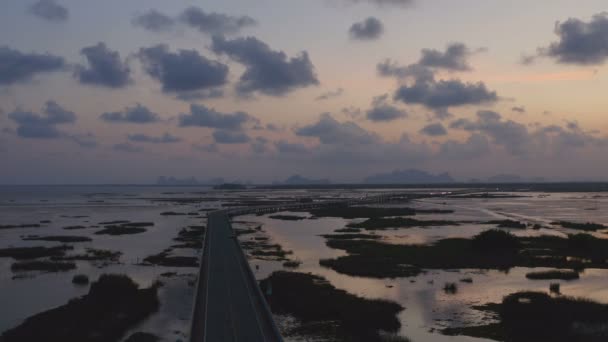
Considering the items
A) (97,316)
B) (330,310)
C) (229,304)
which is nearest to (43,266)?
(97,316)

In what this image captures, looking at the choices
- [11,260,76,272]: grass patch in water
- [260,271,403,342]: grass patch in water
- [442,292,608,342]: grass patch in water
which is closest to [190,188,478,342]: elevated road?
[260,271,403,342]: grass patch in water

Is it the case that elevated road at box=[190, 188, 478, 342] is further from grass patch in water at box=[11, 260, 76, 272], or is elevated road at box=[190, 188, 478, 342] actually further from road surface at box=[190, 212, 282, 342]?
grass patch in water at box=[11, 260, 76, 272]

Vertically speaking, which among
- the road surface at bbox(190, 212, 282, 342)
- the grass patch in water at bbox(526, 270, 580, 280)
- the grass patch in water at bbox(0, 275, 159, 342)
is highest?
the road surface at bbox(190, 212, 282, 342)

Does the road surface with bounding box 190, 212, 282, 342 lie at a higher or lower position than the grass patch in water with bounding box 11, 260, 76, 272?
higher

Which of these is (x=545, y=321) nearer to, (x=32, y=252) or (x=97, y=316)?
(x=97, y=316)

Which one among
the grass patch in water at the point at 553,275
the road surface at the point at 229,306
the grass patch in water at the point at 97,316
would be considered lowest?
the grass patch in water at the point at 97,316

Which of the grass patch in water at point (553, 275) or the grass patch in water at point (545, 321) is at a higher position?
the grass patch in water at point (553, 275)

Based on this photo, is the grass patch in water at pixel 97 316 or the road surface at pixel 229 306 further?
the grass patch in water at pixel 97 316

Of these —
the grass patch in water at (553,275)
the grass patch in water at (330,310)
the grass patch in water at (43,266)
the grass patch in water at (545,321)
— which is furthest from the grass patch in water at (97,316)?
the grass patch in water at (553,275)

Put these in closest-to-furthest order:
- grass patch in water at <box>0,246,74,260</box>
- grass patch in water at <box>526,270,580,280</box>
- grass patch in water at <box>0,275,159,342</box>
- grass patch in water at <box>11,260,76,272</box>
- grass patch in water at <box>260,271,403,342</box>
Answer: grass patch in water at <box>0,275,159,342</box>
grass patch in water at <box>260,271,403,342</box>
grass patch in water at <box>526,270,580,280</box>
grass patch in water at <box>11,260,76,272</box>
grass patch in water at <box>0,246,74,260</box>

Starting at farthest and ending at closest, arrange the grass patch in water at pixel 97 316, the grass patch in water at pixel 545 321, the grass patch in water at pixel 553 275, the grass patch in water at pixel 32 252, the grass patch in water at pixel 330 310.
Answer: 1. the grass patch in water at pixel 32 252
2. the grass patch in water at pixel 553 275
3. the grass patch in water at pixel 330 310
4. the grass patch in water at pixel 97 316
5. the grass patch in water at pixel 545 321

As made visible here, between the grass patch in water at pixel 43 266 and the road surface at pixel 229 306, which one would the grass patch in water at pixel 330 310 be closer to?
the road surface at pixel 229 306
